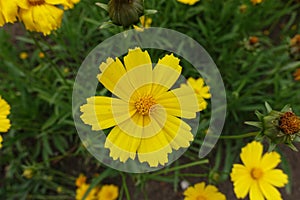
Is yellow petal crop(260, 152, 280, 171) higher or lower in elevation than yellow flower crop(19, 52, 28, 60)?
lower

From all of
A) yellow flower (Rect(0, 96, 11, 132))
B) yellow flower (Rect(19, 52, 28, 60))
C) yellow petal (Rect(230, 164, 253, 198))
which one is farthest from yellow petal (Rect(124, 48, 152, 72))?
yellow flower (Rect(19, 52, 28, 60))

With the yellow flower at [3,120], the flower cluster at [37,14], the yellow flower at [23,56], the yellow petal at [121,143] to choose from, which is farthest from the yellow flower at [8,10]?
the yellow flower at [23,56]

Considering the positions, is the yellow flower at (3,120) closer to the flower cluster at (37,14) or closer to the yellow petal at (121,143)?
the flower cluster at (37,14)

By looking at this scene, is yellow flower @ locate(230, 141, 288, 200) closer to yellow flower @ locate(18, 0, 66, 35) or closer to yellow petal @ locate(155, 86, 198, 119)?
yellow petal @ locate(155, 86, 198, 119)

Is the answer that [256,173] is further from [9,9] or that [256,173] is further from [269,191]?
[9,9]

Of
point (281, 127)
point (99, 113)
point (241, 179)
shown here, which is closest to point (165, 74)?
point (99, 113)

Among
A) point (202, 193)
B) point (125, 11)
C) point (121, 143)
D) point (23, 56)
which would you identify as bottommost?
point (121, 143)

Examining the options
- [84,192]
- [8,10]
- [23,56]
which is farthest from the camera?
[23,56]
